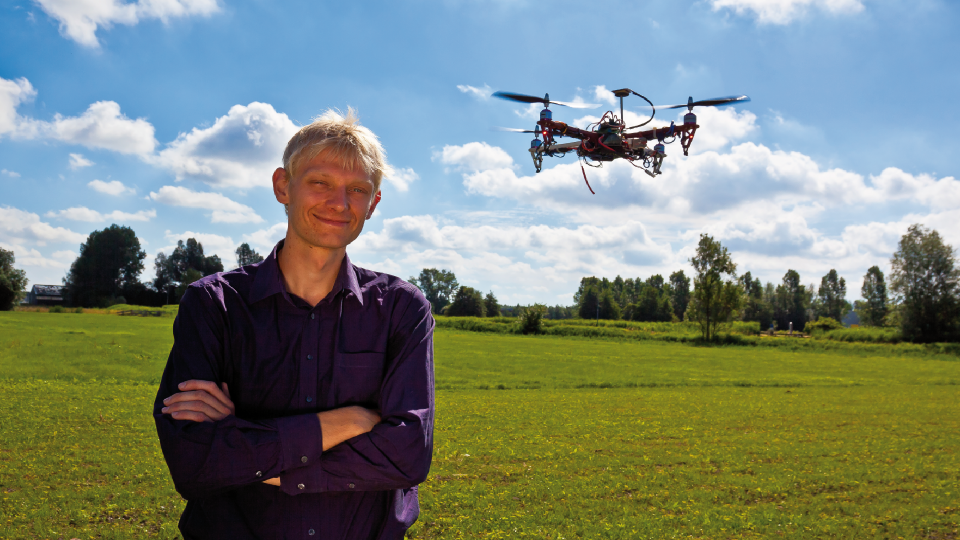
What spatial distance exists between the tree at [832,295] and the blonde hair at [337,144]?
648 ft

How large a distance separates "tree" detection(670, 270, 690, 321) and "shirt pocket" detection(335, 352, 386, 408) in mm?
179065

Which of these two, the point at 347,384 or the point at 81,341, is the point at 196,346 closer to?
the point at 347,384

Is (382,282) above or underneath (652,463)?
above

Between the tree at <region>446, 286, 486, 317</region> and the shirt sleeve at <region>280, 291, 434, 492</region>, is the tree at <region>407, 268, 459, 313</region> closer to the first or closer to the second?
the tree at <region>446, 286, 486, 317</region>

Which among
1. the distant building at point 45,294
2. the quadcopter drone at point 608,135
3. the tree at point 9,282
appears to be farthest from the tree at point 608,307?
the quadcopter drone at point 608,135

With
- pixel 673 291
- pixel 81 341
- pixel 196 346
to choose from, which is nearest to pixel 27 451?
pixel 196 346

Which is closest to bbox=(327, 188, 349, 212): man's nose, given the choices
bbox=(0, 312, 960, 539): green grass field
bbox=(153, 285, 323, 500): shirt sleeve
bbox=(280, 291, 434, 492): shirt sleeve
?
bbox=(280, 291, 434, 492): shirt sleeve

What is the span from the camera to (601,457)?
→ 12375 millimetres

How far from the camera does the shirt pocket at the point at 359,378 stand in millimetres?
3178

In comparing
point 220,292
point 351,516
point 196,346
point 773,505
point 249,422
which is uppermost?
point 220,292

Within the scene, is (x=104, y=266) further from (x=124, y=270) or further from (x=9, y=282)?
(x=9, y=282)

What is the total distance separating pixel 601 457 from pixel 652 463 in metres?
1.02

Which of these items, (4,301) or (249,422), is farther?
(4,301)

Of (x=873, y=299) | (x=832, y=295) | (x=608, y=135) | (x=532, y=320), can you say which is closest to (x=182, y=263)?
(x=532, y=320)
